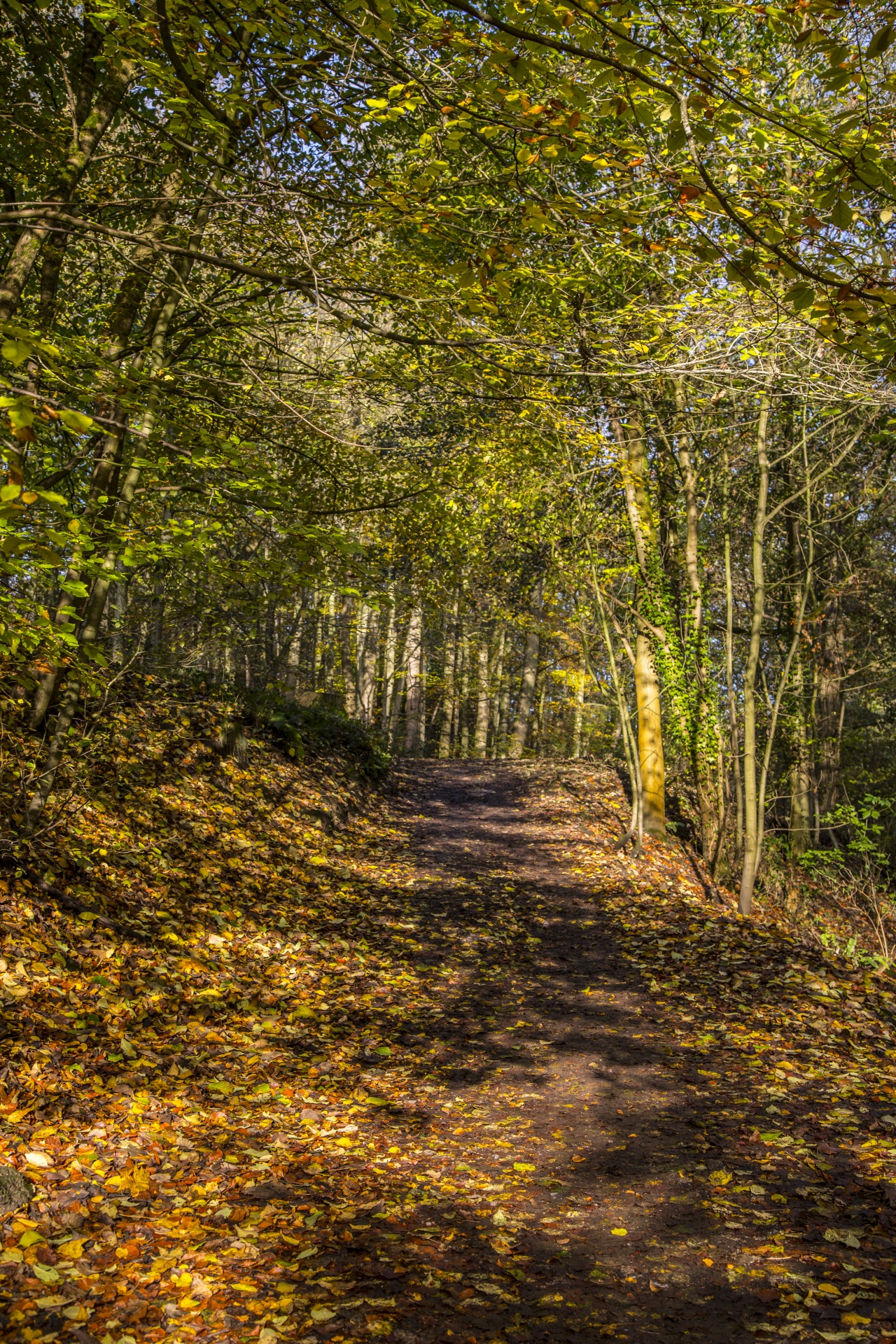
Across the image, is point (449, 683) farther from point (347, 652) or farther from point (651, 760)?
point (651, 760)

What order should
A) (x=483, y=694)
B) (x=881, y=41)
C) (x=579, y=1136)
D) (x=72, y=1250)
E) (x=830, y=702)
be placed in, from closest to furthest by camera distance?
(x=881, y=41), (x=72, y=1250), (x=579, y=1136), (x=830, y=702), (x=483, y=694)

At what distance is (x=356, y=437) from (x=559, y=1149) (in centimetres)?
673

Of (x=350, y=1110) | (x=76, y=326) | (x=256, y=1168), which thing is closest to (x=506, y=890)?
(x=350, y=1110)

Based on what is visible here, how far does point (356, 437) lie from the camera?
859 centimetres

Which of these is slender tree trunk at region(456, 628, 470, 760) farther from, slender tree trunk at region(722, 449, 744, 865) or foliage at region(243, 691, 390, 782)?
slender tree trunk at region(722, 449, 744, 865)

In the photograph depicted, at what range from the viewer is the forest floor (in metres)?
2.94

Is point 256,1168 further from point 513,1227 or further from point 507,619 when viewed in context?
point 507,619

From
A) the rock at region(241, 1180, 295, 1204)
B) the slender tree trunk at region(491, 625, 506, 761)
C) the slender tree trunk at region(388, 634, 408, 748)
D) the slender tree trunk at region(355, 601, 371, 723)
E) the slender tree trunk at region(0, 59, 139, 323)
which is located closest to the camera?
the rock at region(241, 1180, 295, 1204)

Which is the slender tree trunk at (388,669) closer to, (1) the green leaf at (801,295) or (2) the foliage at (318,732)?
(2) the foliage at (318,732)

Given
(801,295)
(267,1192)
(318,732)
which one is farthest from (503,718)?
(801,295)

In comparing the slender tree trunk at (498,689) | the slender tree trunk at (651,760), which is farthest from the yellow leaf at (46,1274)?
the slender tree trunk at (498,689)

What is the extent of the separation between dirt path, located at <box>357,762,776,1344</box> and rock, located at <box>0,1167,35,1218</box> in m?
1.55

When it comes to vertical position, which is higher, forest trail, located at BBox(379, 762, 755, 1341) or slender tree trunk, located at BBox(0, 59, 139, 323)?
slender tree trunk, located at BBox(0, 59, 139, 323)

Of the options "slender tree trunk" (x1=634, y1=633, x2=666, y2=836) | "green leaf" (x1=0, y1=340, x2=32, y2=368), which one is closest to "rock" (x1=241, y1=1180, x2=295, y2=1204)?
"green leaf" (x1=0, y1=340, x2=32, y2=368)
